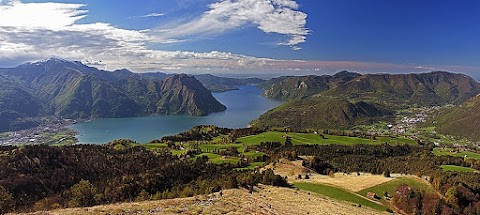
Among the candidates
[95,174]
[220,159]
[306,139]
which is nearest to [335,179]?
[220,159]

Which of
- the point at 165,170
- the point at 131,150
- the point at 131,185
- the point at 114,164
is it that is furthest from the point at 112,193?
the point at 131,150

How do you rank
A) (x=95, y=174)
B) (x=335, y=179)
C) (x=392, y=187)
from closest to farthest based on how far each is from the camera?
(x=392, y=187), (x=335, y=179), (x=95, y=174)

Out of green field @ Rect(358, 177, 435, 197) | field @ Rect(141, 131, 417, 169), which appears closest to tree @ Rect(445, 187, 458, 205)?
green field @ Rect(358, 177, 435, 197)

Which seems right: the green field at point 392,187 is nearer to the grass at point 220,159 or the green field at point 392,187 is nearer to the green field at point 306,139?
the grass at point 220,159

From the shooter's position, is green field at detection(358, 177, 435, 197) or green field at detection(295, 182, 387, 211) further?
green field at detection(358, 177, 435, 197)

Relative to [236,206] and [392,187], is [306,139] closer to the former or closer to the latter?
Answer: [392,187]

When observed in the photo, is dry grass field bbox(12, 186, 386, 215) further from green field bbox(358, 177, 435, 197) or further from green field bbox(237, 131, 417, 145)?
green field bbox(237, 131, 417, 145)

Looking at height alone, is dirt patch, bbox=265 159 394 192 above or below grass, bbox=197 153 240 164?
above
